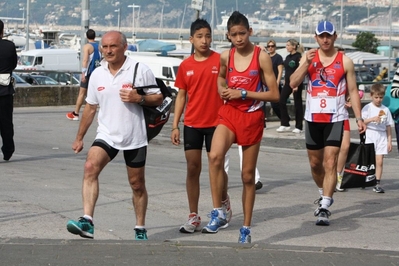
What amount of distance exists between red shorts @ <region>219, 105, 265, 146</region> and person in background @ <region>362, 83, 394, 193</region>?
4.00 meters

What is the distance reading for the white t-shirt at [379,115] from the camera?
12555 millimetres

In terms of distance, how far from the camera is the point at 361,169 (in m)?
12.1

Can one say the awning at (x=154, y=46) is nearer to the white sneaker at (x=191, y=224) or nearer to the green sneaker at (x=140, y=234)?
the white sneaker at (x=191, y=224)

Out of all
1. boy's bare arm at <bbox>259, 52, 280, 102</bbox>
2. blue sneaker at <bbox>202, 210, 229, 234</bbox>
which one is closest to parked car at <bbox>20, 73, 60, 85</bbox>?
blue sneaker at <bbox>202, 210, 229, 234</bbox>

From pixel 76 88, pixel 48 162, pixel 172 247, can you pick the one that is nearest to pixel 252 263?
pixel 172 247

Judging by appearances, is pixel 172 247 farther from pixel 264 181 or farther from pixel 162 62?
pixel 162 62

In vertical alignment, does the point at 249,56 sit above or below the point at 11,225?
above

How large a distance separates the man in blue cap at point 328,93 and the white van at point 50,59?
55.8 meters

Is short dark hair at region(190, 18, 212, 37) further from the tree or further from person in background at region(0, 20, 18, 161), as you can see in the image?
the tree

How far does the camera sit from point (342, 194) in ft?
39.8

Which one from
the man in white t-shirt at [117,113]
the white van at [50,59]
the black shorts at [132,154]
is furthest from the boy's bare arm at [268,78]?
the white van at [50,59]

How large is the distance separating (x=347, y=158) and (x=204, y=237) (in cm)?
356

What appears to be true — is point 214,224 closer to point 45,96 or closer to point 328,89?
point 328,89

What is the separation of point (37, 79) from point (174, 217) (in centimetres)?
2950
